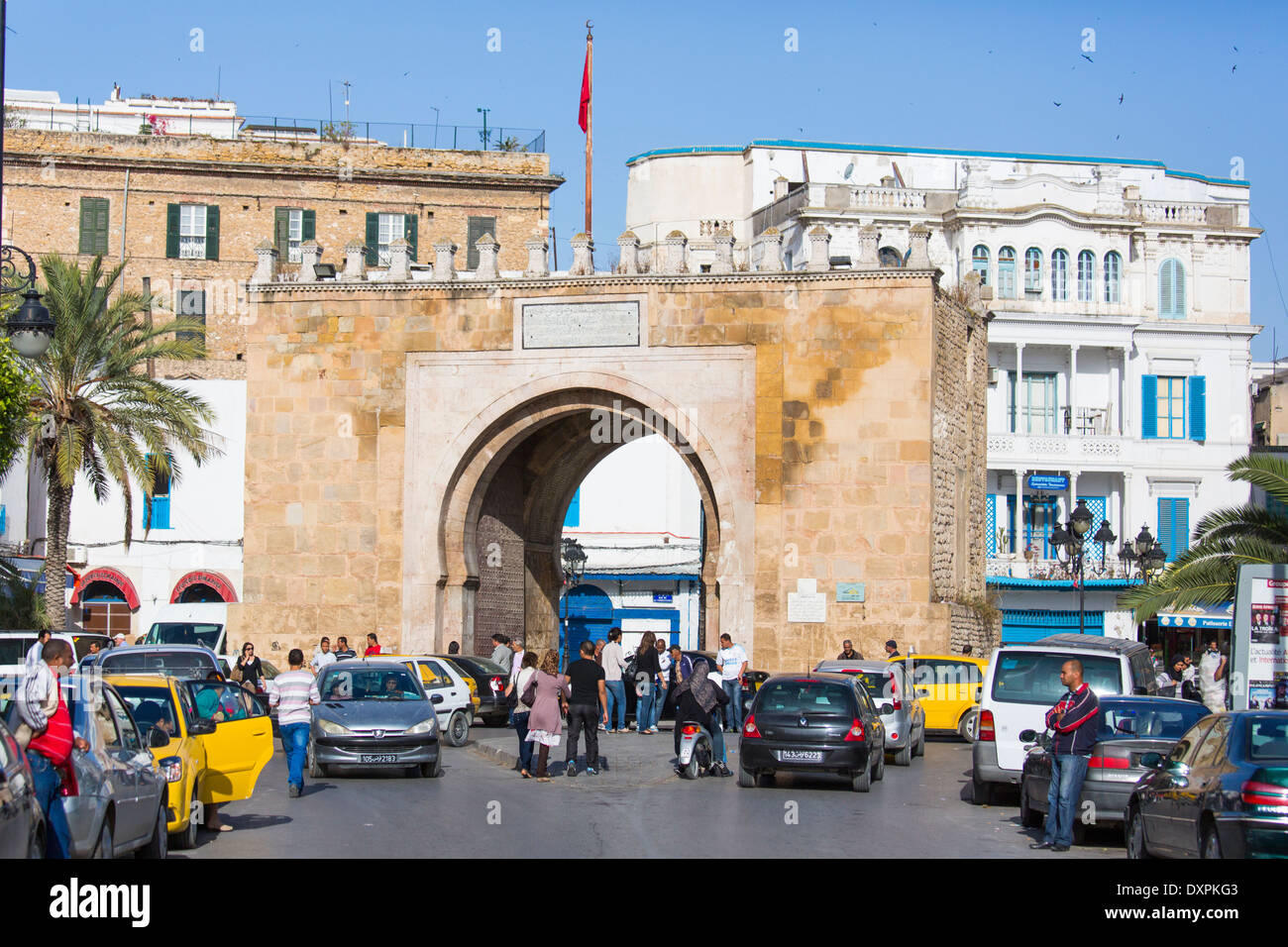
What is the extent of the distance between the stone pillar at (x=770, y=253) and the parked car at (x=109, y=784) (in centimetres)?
1928

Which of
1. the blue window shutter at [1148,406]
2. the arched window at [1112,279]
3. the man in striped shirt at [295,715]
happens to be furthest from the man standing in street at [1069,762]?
the arched window at [1112,279]

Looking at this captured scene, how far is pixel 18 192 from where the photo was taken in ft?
148

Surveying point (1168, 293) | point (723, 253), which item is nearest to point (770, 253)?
point (723, 253)

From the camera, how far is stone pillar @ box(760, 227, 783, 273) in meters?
29.0

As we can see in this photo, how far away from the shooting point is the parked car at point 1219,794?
Answer: 952 centimetres

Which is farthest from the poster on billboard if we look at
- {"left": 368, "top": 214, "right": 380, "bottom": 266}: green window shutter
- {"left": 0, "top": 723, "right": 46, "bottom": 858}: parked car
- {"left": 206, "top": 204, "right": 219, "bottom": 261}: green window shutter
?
{"left": 206, "top": 204, "right": 219, "bottom": 261}: green window shutter

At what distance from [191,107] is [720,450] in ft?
95.2

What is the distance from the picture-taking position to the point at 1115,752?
13.6 m

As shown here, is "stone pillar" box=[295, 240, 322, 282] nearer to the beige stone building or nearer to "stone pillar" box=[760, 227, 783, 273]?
the beige stone building

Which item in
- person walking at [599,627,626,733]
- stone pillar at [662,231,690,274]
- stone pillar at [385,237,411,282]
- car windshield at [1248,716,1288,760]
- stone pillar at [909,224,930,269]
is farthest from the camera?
stone pillar at [385,237,411,282]

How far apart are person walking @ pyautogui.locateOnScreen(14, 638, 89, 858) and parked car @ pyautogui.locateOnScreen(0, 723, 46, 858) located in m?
0.23

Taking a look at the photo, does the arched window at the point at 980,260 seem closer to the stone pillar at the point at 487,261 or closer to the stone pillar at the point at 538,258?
the stone pillar at the point at 538,258

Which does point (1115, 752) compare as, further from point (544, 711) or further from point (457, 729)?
point (457, 729)
